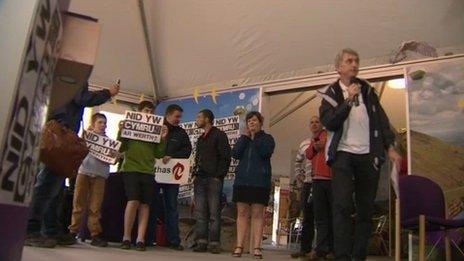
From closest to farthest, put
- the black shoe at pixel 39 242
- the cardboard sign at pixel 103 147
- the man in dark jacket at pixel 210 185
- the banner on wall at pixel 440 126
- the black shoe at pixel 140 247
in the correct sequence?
the black shoe at pixel 39 242 → the black shoe at pixel 140 247 → the cardboard sign at pixel 103 147 → the banner on wall at pixel 440 126 → the man in dark jacket at pixel 210 185

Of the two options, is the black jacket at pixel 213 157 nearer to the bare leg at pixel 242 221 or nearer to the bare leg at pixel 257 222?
the bare leg at pixel 242 221

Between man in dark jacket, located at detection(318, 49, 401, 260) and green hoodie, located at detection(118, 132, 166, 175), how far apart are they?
2.10 m

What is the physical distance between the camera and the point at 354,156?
3.04m

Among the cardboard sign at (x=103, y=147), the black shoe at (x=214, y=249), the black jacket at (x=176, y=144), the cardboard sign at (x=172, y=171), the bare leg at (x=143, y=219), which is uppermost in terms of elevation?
the black jacket at (x=176, y=144)

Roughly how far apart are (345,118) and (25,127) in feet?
7.53

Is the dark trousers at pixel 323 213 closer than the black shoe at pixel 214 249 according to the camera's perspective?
Yes

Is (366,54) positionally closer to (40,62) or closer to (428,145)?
(428,145)

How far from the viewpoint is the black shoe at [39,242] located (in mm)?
3554

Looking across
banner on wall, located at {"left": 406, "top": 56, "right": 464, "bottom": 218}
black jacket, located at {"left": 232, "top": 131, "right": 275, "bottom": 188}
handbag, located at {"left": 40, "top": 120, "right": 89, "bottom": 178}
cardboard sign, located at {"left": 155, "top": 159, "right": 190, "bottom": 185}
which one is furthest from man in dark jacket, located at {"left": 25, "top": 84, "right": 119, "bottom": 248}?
banner on wall, located at {"left": 406, "top": 56, "right": 464, "bottom": 218}

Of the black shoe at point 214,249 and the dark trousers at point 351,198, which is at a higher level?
the dark trousers at point 351,198

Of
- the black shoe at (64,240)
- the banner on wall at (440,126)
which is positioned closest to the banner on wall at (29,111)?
the black shoe at (64,240)

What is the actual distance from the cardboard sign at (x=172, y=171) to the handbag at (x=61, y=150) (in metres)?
1.61

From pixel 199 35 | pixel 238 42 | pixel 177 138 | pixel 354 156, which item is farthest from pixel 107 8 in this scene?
pixel 354 156

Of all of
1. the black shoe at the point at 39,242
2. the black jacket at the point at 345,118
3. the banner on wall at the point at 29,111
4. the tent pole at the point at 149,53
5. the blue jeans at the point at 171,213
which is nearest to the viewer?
the banner on wall at the point at 29,111
